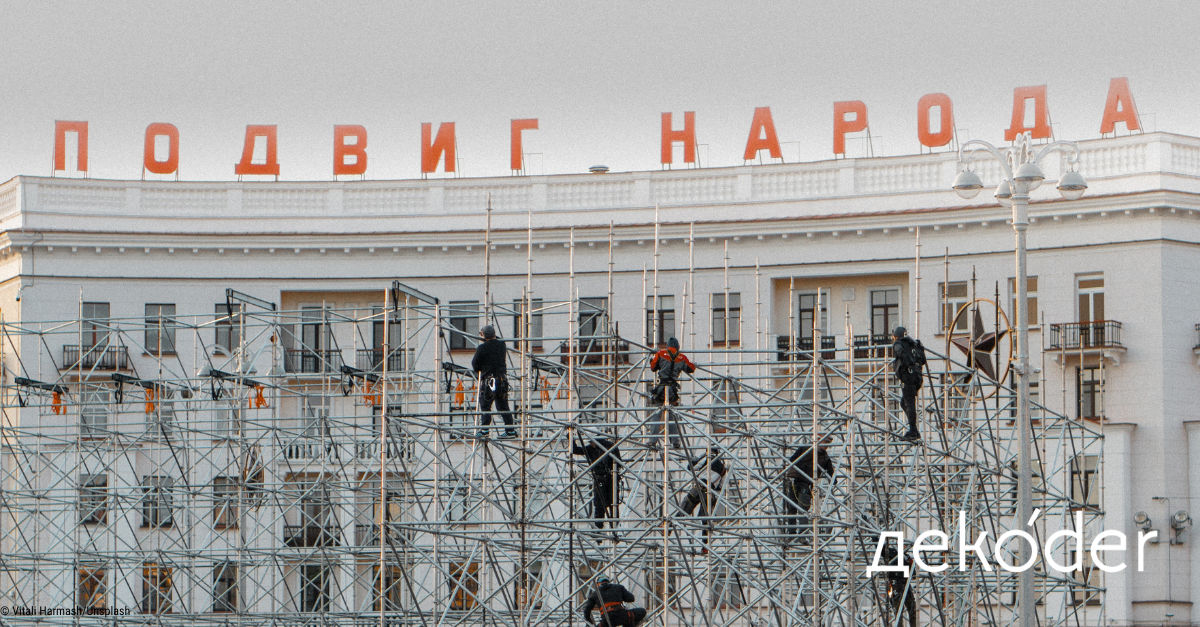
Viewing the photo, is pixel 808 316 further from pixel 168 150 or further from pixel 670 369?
pixel 670 369

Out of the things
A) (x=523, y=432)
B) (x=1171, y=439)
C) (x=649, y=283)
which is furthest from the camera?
(x=649, y=283)

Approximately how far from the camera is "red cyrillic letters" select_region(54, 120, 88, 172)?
58.8 metres

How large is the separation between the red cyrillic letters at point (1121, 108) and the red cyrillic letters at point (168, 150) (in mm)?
29756

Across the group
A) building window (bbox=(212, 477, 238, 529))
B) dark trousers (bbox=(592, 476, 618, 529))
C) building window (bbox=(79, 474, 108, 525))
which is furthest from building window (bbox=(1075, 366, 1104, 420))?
building window (bbox=(79, 474, 108, 525))

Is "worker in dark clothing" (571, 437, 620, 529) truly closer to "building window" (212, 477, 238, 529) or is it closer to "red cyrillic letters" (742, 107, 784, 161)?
"building window" (212, 477, 238, 529)

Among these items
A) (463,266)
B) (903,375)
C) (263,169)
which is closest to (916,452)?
(903,375)

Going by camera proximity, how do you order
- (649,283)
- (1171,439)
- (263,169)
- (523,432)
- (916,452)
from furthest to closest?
(263,169) < (649,283) < (1171,439) < (916,452) < (523,432)

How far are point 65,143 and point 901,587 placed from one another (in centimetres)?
3765

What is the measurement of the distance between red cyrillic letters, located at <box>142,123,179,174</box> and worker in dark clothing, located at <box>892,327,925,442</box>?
35314 millimetres

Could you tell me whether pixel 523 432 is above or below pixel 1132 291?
below

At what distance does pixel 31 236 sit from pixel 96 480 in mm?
8066

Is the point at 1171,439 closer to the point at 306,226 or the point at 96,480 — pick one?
the point at 306,226

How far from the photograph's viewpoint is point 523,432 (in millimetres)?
27578

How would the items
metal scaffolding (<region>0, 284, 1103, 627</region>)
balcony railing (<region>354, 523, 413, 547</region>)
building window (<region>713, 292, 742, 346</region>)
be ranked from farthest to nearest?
1. building window (<region>713, 292, 742, 346</region>)
2. balcony railing (<region>354, 523, 413, 547</region>)
3. metal scaffolding (<region>0, 284, 1103, 627</region>)
